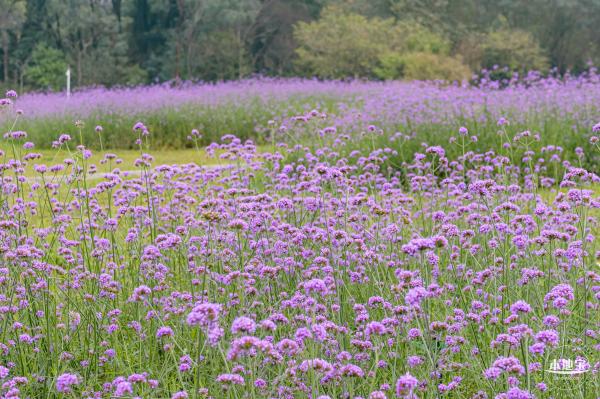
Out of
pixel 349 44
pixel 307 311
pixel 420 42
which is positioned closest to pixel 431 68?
pixel 420 42

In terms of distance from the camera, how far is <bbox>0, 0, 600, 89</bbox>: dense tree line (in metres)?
27.8

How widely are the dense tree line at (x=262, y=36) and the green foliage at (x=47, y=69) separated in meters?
0.05

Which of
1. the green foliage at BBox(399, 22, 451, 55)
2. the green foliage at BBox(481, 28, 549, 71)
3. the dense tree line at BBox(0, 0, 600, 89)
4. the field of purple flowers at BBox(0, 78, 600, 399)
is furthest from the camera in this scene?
the green foliage at BBox(481, 28, 549, 71)

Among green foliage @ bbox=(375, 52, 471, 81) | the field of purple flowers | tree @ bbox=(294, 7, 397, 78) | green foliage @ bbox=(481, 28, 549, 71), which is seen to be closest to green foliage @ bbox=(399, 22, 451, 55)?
tree @ bbox=(294, 7, 397, 78)

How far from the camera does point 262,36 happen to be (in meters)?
35.8

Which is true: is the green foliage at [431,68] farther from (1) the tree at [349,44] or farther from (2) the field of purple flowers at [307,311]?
(2) the field of purple flowers at [307,311]

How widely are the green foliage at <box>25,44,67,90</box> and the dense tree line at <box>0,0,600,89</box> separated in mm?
52

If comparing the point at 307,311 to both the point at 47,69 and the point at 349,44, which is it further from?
the point at 47,69

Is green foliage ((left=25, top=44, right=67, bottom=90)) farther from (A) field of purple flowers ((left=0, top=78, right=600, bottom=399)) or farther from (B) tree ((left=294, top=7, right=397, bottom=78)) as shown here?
(A) field of purple flowers ((left=0, top=78, right=600, bottom=399))

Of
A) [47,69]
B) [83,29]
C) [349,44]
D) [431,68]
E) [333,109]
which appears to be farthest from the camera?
[83,29]

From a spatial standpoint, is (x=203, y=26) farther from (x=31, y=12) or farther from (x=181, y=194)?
(x=181, y=194)

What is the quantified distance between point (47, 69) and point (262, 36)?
10.8 metres

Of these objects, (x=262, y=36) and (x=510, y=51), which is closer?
(x=510, y=51)

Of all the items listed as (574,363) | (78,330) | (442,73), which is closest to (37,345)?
(78,330)
